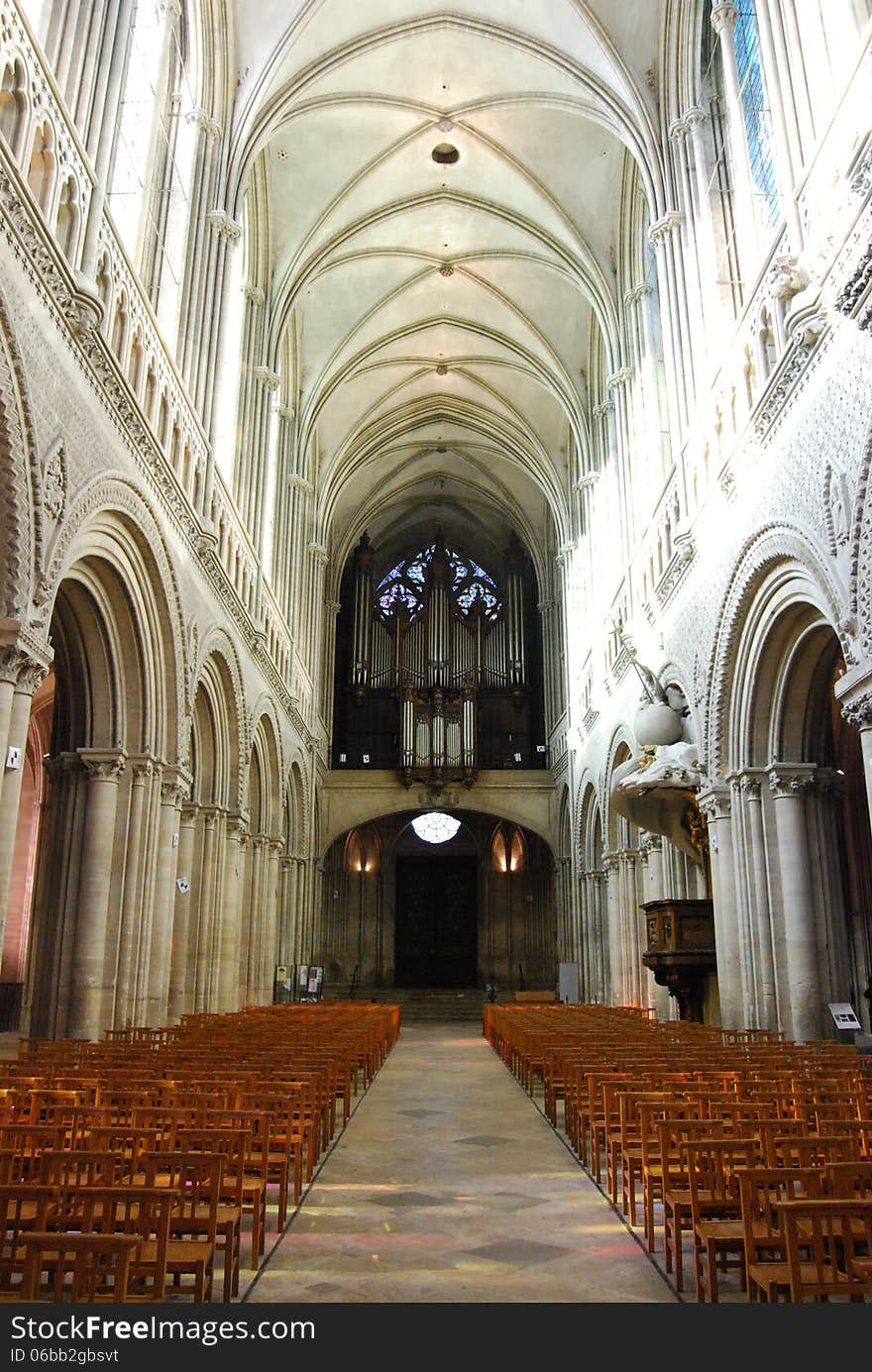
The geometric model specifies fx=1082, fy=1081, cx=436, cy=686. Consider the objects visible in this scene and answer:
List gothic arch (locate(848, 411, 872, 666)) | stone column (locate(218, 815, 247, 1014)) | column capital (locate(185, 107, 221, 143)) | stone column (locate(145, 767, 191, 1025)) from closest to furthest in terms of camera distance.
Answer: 1. gothic arch (locate(848, 411, 872, 666))
2. stone column (locate(145, 767, 191, 1025))
3. column capital (locate(185, 107, 221, 143))
4. stone column (locate(218, 815, 247, 1014))

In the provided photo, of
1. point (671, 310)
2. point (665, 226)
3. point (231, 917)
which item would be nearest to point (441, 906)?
point (231, 917)

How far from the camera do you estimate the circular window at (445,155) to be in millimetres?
20875

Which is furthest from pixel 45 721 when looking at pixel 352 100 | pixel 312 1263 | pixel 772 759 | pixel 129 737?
A: pixel 312 1263

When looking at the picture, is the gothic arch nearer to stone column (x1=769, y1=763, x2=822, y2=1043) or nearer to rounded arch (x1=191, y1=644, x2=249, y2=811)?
stone column (x1=769, y1=763, x2=822, y2=1043)

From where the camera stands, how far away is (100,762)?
41.7 feet

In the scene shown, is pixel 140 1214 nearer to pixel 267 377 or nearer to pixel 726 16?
pixel 726 16

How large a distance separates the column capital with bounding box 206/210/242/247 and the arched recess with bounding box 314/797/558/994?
20.9 meters

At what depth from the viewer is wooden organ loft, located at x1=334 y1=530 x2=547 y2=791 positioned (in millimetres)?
33312

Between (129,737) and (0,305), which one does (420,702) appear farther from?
(0,305)

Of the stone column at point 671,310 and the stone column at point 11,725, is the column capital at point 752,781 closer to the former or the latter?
the stone column at point 671,310

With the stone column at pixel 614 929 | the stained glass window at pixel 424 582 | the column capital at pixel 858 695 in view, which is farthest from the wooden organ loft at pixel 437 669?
the column capital at pixel 858 695

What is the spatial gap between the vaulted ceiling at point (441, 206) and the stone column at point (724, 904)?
10535 mm

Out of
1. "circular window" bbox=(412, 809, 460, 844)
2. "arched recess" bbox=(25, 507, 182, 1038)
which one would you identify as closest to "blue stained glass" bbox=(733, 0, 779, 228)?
"arched recess" bbox=(25, 507, 182, 1038)

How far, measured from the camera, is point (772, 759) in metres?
13.2
